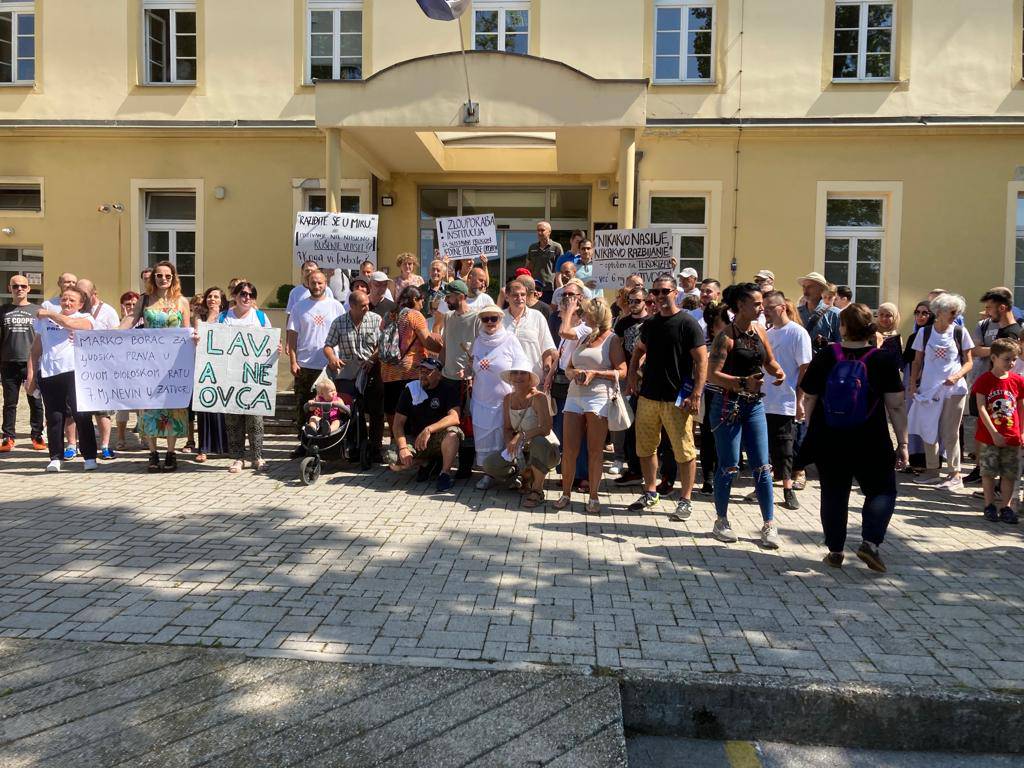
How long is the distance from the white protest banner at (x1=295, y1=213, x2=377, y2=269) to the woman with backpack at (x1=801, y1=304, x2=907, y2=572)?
7.03m

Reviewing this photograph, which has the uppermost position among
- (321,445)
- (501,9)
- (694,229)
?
(501,9)

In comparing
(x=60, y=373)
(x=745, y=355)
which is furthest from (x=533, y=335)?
(x=60, y=373)

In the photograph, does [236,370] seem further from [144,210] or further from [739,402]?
[144,210]

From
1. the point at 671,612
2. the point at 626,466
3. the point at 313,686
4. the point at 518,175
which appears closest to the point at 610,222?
the point at 518,175

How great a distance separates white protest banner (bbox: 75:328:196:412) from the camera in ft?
A: 26.6

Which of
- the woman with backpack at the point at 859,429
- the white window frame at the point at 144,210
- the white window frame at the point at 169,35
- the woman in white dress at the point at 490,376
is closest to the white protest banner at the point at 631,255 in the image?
the woman in white dress at the point at 490,376

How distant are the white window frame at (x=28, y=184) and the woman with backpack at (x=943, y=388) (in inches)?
605

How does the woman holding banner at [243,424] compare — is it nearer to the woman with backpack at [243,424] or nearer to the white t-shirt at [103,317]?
the woman with backpack at [243,424]

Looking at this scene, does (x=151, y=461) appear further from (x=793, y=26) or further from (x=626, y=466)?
(x=793, y=26)

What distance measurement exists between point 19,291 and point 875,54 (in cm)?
1405

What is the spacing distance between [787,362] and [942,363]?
2130 mm

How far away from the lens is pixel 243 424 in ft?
→ 27.2

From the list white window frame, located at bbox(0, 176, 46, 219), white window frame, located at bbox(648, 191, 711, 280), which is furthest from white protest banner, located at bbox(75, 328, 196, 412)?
white window frame, located at bbox(648, 191, 711, 280)

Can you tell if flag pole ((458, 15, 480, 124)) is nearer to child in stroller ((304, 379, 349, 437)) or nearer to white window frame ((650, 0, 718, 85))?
white window frame ((650, 0, 718, 85))
